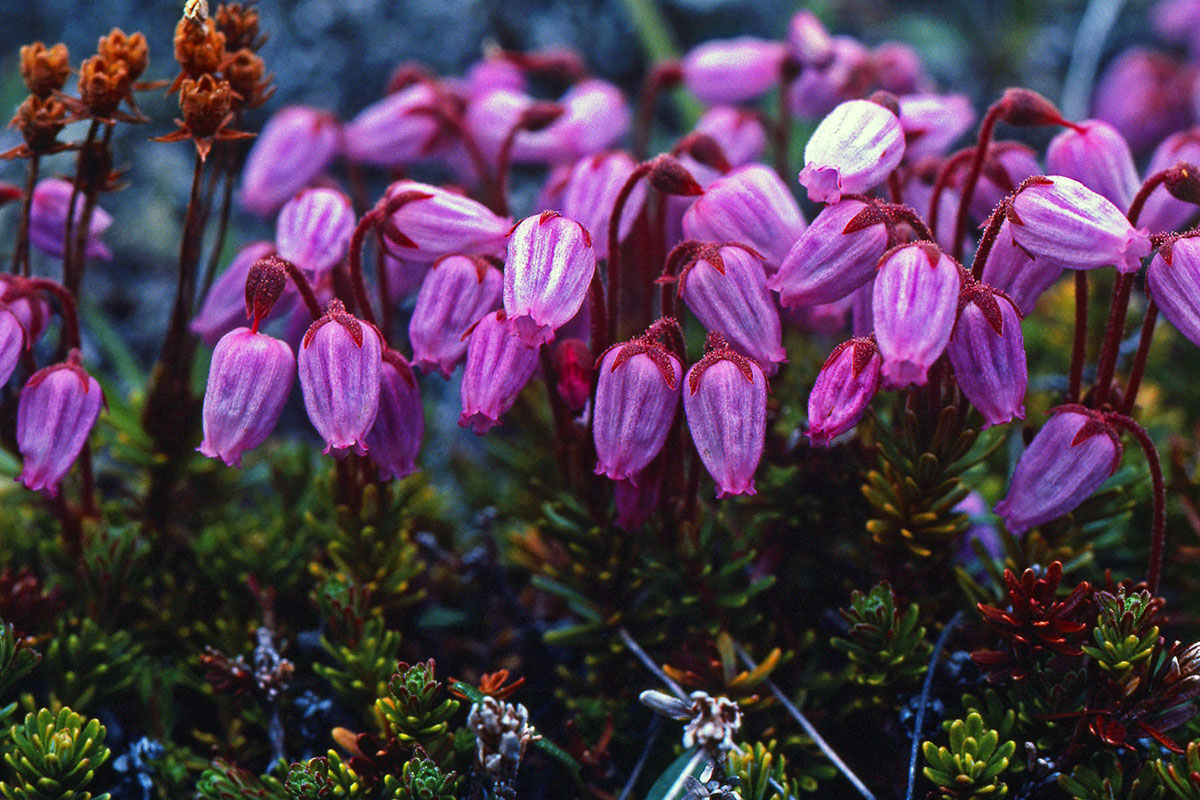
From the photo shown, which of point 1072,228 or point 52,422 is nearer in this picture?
point 1072,228

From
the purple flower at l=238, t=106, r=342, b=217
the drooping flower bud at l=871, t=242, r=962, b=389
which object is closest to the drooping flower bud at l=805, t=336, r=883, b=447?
the drooping flower bud at l=871, t=242, r=962, b=389

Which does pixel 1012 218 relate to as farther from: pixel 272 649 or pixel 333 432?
pixel 272 649

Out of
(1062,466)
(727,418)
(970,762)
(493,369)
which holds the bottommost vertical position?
(970,762)

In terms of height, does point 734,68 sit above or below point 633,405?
above

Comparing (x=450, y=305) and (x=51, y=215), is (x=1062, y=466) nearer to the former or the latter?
(x=450, y=305)

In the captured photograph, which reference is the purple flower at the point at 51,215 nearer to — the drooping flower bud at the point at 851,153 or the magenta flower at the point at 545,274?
the magenta flower at the point at 545,274

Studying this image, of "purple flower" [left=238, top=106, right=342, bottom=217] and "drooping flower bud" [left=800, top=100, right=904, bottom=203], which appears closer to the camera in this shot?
"drooping flower bud" [left=800, top=100, right=904, bottom=203]

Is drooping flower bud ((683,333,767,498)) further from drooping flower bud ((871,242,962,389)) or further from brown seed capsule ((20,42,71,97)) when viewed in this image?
brown seed capsule ((20,42,71,97))

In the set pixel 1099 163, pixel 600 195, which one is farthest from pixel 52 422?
pixel 1099 163
